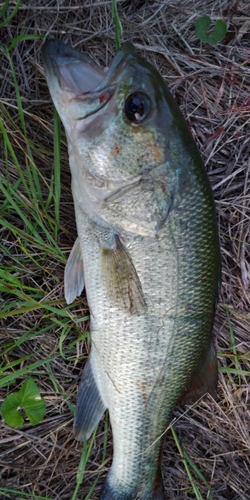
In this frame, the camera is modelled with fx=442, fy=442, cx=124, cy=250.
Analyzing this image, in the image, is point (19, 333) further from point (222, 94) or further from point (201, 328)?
point (222, 94)

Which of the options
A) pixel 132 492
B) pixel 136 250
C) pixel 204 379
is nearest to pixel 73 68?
pixel 136 250

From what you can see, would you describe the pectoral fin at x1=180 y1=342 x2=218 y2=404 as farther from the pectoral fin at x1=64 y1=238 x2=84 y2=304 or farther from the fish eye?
the fish eye

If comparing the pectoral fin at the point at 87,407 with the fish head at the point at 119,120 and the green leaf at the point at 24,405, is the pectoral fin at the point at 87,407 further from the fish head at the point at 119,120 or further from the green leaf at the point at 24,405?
the fish head at the point at 119,120

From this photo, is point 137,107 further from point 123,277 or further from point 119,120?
point 123,277

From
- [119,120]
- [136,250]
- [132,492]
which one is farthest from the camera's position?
[132,492]

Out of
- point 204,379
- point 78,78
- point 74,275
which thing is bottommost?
point 204,379

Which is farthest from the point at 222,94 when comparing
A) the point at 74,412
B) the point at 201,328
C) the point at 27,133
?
the point at 74,412

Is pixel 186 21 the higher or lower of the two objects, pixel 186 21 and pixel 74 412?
the higher

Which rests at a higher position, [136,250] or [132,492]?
[136,250]

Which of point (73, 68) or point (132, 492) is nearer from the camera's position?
point (73, 68)
